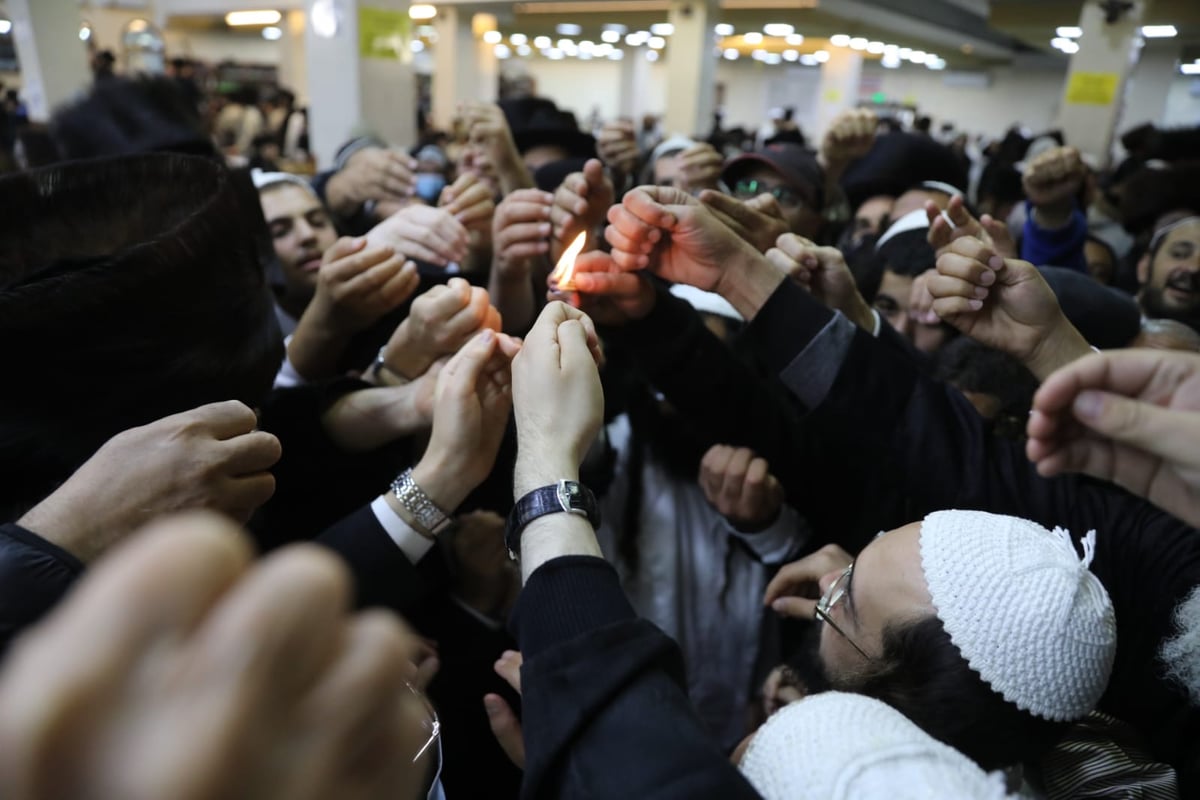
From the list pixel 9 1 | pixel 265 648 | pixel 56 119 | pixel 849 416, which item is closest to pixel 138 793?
pixel 265 648

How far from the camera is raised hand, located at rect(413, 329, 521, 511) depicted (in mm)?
1250

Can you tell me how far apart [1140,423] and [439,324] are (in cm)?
116

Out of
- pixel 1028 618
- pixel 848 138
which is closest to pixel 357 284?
pixel 1028 618

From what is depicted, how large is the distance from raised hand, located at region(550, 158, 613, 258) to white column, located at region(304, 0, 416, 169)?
16.1ft

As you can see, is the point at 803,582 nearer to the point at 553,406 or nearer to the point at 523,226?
the point at 553,406

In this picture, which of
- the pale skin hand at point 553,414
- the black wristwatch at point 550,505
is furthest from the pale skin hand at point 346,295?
the black wristwatch at point 550,505

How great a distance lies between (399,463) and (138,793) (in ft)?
4.37

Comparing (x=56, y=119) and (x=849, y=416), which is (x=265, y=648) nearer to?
(x=849, y=416)

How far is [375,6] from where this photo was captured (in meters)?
6.34

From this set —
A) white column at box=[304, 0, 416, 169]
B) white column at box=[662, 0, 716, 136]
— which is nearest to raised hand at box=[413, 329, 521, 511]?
white column at box=[304, 0, 416, 169]

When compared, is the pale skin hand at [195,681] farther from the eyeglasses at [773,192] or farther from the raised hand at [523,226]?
the eyeglasses at [773,192]

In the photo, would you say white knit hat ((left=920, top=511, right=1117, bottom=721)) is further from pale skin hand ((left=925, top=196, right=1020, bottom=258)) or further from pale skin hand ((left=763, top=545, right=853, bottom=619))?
pale skin hand ((left=925, top=196, right=1020, bottom=258))

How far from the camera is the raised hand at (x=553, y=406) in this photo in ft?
3.34

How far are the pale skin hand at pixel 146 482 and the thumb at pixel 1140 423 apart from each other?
0.99 m
